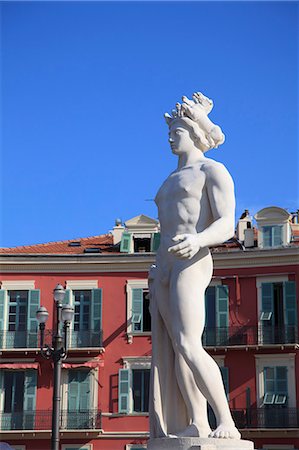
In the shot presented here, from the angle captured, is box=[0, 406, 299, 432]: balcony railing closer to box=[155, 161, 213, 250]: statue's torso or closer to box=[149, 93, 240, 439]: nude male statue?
box=[149, 93, 240, 439]: nude male statue

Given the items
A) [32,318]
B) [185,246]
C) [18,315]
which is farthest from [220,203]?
[18,315]

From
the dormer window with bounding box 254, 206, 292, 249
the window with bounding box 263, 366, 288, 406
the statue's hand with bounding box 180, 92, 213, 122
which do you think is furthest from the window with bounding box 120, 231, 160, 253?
the statue's hand with bounding box 180, 92, 213, 122

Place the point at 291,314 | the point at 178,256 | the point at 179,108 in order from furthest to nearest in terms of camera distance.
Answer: the point at 291,314
the point at 179,108
the point at 178,256

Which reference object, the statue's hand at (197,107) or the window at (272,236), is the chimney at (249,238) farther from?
the statue's hand at (197,107)

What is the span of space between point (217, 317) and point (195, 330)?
94.0 feet

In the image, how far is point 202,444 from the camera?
24.0 ft

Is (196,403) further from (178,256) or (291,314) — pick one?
(291,314)

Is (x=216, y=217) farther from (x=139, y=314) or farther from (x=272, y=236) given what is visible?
(x=272, y=236)

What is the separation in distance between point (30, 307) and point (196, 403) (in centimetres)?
2993

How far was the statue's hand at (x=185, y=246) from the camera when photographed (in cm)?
768

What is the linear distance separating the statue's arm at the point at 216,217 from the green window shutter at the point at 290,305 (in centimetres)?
2814

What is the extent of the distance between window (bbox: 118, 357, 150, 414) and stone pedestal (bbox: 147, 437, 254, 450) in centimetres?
2838

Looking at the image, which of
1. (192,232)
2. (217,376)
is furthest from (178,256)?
(217,376)

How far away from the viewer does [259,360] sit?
117 ft
